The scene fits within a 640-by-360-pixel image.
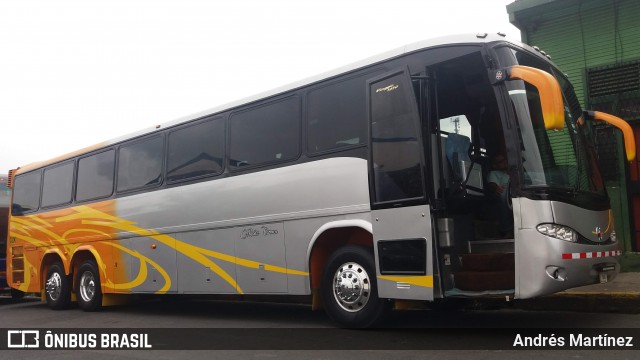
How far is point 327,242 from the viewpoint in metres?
7.38

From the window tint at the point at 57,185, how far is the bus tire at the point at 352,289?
728 centimetres

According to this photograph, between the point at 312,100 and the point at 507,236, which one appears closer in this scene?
the point at 507,236

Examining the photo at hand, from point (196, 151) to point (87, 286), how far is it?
423 centimetres

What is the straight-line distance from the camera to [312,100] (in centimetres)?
767

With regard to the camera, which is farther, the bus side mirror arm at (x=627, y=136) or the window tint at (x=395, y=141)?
the bus side mirror arm at (x=627, y=136)

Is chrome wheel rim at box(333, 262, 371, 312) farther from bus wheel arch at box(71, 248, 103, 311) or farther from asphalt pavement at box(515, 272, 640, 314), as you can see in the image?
bus wheel arch at box(71, 248, 103, 311)

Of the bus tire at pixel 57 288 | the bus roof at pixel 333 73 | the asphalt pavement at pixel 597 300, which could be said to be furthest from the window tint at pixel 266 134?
the bus tire at pixel 57 288

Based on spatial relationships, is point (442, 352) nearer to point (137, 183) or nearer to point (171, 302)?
point (137, 183)

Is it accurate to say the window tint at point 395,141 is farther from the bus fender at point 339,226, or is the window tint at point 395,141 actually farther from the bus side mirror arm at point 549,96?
the bus side mirror arm at point 549,96

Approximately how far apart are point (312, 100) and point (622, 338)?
4.51 meters

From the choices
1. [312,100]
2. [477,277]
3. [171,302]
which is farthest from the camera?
[171,302]

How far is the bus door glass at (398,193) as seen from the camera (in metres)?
6.18

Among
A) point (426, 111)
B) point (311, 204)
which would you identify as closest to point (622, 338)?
point (426, 111)

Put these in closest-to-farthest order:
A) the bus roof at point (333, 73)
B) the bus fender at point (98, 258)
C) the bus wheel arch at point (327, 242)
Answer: the bus roof at point (333, 73), the bus wheel arch at point (327, 242), the bus fender at point (98, 258)
